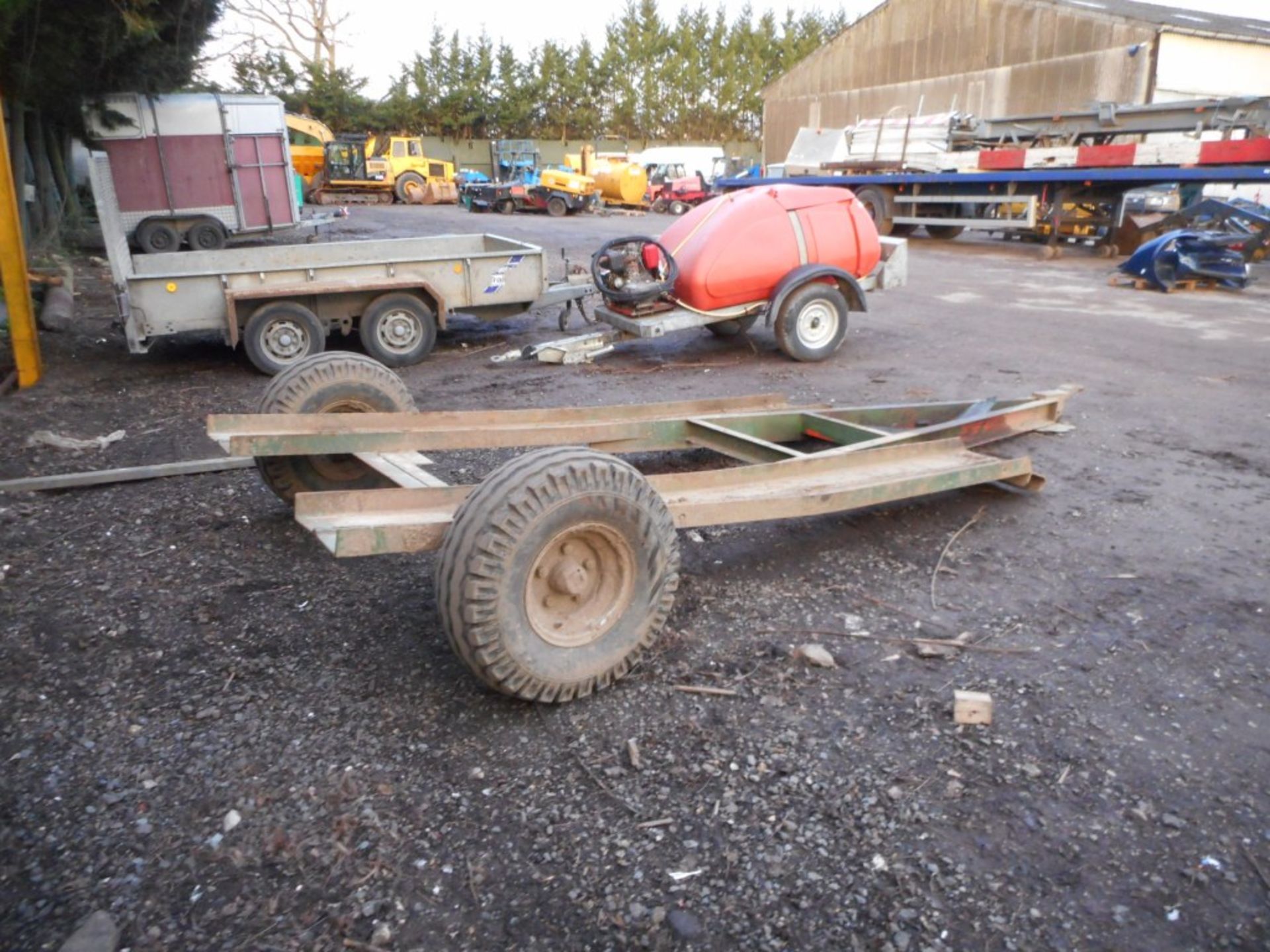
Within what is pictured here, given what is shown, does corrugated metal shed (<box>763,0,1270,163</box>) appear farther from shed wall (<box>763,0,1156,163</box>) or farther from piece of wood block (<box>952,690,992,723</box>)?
piece of wood block (<box>952,690,992,723</box>)

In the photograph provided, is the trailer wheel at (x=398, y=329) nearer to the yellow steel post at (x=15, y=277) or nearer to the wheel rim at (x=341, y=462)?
the yellow steel post at (x=15, y=277)

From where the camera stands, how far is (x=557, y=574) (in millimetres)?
2973

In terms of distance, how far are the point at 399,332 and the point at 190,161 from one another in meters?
12.5

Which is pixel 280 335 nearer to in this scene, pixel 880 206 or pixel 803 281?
pixel 803 281

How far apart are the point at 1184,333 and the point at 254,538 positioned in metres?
10.2

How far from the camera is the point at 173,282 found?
7.66 metres

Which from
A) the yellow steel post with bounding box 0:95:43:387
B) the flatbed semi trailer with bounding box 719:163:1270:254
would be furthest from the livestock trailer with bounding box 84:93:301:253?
the yellow steel post with bounding box 0:95:43:387

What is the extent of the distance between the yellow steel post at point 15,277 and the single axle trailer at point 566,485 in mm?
4512

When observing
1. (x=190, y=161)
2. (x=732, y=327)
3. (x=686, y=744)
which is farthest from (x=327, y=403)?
(x=190, y=161)

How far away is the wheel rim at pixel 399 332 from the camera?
852 centimetres

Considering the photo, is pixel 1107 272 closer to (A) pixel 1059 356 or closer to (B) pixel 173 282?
(A) pixel 1059 356

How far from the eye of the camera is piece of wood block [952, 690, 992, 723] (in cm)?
297

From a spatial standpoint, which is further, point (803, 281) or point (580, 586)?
point (803, 281)

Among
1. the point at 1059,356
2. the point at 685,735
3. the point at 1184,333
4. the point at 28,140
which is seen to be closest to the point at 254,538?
the point at 685,735
